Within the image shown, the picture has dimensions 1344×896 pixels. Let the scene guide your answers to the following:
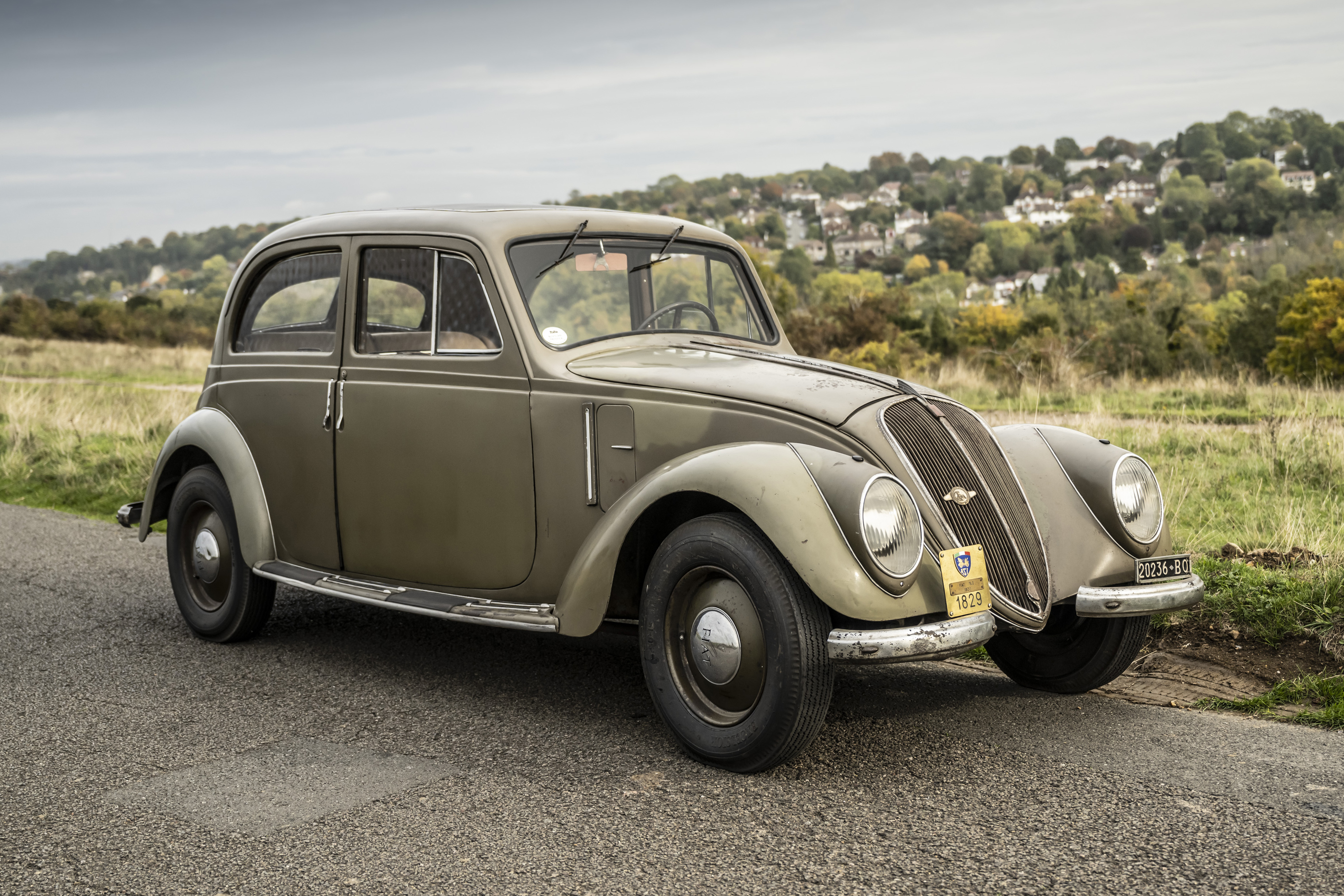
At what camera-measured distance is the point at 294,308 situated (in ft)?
18.1

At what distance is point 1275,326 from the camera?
2188 cm

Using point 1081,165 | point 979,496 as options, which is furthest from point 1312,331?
point 1081,165

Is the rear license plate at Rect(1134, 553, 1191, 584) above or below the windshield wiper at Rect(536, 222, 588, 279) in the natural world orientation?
below

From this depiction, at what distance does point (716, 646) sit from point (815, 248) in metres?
121

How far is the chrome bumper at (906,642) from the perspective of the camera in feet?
11.1

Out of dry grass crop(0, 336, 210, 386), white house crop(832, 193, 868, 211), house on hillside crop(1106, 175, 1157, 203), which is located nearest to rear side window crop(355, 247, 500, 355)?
dry grass crop(0, 336, 210, 386)

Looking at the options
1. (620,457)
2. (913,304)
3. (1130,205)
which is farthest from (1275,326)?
(1130,205)

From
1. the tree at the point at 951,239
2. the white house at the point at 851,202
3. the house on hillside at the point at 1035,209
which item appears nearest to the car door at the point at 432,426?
the tree at the point at 951,239

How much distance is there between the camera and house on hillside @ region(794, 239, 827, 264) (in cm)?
10125

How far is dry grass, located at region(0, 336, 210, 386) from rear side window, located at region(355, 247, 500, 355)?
66.0ft

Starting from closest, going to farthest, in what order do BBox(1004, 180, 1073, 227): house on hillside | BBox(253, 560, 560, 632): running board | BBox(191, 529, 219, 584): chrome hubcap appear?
BBox(253, 560, 560, 632): running board < BBox(191, 529, 219, 584): chrome hubcap < BBox(1004, 180, 1073, 227): house on hillside

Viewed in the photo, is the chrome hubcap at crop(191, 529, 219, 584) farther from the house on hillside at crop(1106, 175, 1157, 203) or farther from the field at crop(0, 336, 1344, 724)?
the house on hillside at crop(1106, 175, 1157, 203)

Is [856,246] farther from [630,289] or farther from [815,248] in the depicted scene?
[630,289]

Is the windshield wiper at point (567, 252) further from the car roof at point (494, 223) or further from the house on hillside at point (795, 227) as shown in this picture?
the house on hillside at point (795, 227)
